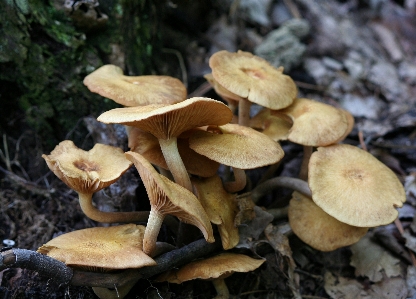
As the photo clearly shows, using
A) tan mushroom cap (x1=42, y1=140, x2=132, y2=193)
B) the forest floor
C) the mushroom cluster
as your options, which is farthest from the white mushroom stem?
tan mushroom cap (x1=42, y1=140, x2=132, y2=193)

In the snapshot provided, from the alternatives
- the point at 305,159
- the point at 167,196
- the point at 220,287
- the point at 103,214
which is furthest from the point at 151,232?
the point at 305,159

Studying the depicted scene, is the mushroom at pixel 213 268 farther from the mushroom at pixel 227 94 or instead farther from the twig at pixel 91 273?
the mushroom at pixel 227 94

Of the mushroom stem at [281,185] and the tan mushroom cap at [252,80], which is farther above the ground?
the tan mushroom cap at [252,80]

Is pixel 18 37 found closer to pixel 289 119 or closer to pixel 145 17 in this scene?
pixel 145 17

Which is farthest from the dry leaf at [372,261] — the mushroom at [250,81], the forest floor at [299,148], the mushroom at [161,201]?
the mushroom at [161,201]

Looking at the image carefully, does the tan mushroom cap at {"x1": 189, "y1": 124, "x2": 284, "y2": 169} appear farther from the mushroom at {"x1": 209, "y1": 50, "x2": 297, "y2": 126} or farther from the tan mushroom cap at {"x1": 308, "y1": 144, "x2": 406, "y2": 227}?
the tan mushroom cap at {"x1": 308, "y1": 144, "x2": 406, "y2": 227}

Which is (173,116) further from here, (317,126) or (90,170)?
(317,126)
